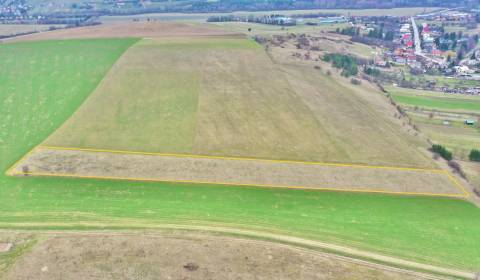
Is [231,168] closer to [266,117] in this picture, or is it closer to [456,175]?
[266,117]

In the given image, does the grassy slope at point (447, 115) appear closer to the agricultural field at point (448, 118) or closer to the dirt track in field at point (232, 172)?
the agricultural field at point (448, 118)

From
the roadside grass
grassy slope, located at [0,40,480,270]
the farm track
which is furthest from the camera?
grassy slope, located at [0,40,480,270]

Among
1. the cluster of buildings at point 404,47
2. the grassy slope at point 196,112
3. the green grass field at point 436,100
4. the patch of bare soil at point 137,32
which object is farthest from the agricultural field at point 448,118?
the patch of bare soil at point 137,32

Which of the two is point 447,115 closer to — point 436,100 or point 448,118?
point 448,118

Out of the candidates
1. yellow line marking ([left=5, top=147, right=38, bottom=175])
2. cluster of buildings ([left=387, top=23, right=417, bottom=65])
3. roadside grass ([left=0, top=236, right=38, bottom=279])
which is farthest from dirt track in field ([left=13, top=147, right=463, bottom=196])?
cluster of buildings ([left=387, top=23, right=417, bottom=65])

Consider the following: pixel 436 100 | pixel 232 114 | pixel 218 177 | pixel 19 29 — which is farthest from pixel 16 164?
pixel 19 29

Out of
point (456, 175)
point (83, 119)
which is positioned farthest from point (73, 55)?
point (456, 175)

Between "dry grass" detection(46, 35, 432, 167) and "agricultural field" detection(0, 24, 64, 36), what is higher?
"agricultural field" detection(0, 24, 64, 36)

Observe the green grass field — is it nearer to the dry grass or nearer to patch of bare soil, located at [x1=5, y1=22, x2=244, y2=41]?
the dry grass
